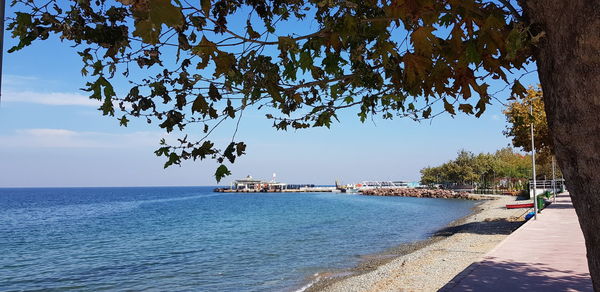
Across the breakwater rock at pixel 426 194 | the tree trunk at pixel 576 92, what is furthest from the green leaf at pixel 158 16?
the breakwater rock at pixel 426 194

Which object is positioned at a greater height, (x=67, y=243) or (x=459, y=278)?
(x=459, y=278)

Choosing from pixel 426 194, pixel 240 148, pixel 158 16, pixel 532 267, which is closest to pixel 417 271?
pixel 532 267

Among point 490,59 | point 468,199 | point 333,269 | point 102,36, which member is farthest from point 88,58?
point 468,199

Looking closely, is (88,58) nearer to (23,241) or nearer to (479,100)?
(479,100)

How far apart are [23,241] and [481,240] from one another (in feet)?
114

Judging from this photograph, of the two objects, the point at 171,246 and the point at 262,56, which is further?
the point at 171,246

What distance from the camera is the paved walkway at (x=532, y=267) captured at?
26.5 feet

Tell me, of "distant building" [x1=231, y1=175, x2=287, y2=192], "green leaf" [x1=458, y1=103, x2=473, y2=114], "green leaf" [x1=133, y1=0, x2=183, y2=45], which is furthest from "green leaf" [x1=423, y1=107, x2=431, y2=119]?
"distant building" [x1=231, y1=175, x2=287, y2=192]

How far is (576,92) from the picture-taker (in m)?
2.44

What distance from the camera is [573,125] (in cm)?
251

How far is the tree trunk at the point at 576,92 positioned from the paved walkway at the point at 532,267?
586 cm

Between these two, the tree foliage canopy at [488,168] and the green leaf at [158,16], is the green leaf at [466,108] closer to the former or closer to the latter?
the green leaf at [158,16]

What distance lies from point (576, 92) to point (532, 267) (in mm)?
8649

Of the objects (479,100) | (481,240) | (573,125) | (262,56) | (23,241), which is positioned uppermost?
(262,56)
